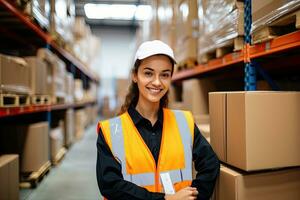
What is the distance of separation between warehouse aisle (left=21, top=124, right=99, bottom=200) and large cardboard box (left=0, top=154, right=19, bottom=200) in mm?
483

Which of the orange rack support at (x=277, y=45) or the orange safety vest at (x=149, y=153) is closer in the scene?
the orange safety vest at (x=149, y=153)

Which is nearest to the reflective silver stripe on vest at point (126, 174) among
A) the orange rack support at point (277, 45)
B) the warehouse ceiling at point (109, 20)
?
the orange rack support at point (277, 45)

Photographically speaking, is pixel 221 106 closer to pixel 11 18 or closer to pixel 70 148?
pixel 11 18

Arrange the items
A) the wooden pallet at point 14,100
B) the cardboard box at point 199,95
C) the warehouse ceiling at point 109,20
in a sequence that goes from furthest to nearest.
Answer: the warehouse ceiling at point 109,20
the cardboard box at point 199,95
the wooden pallet at point 14,100

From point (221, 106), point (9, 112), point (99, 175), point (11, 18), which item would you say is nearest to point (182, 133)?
point (221, 106)

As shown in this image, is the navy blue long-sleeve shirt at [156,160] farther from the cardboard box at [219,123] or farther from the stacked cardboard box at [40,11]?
the stacked cardboard box at [40,11]

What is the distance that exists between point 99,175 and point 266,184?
1.11 metres

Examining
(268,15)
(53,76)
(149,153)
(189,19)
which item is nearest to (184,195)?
(149,153)

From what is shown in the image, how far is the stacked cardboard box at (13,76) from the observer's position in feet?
9.68

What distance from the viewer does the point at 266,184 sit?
2.00 meters

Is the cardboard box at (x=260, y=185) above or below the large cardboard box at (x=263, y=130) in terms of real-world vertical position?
below

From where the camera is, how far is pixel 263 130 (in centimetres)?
193

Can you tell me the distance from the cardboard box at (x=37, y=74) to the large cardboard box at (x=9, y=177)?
47.5 inches

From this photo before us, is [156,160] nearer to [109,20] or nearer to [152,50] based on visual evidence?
[152,50]
